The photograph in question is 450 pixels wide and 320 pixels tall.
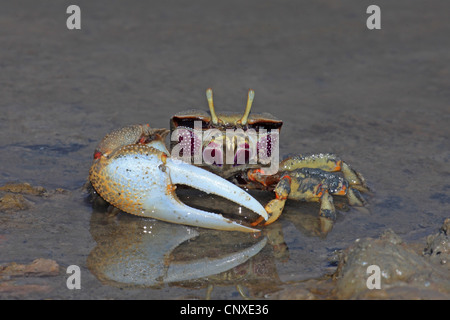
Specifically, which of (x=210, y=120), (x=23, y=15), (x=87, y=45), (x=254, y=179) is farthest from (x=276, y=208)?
(x=23, y=15)

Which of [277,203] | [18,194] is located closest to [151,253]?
[277,203]

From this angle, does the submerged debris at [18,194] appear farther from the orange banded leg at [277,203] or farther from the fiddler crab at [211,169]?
the orange banded leg at [277,203]

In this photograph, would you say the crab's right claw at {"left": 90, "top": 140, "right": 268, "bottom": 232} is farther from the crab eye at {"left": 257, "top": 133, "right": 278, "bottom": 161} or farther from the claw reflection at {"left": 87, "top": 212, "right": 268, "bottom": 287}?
the crab eye at {"left": 257, "top": 133, "right": 278, "bottom": 161}

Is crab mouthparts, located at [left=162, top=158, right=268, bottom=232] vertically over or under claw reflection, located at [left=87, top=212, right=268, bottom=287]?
over

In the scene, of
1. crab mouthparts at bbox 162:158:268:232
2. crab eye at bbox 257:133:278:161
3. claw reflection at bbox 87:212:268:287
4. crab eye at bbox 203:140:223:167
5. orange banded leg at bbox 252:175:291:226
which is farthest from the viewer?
crab eye at bbox 257:133:278:161

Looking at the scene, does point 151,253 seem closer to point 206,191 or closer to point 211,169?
point 206,191

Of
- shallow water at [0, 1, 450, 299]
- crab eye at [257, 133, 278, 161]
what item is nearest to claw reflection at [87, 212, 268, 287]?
shallow water at [0, 1, 450, 299]

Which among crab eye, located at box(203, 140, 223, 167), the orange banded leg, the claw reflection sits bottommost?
the claw reflection

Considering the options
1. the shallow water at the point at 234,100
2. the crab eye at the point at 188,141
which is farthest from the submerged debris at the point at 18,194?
the crab eye at the point at 188,141

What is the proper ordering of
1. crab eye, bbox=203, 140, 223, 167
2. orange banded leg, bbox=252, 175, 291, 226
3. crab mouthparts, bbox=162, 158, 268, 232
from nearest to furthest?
crab mouthparts, bbox=162, 158, 268, 232 → orange banded leg, bbox=252, 175, 291, 226 → crab eye, bbox=203, 140, 223, 167
